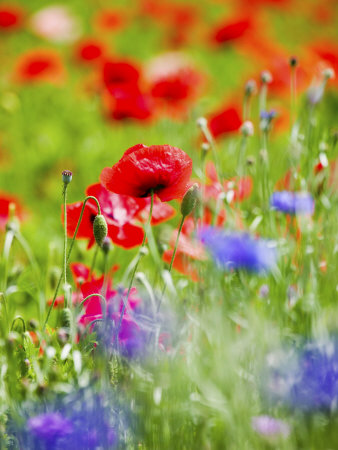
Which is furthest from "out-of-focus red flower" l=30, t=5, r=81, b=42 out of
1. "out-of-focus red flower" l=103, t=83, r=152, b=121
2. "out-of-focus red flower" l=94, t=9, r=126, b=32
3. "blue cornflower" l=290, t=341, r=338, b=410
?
"blue cornflower" l=290, t=341, r=338, b=410

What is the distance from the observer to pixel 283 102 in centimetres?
257

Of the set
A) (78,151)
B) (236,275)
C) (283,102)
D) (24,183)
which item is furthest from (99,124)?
(236,275)

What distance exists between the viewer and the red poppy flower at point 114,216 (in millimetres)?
852

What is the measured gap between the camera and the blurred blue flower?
61 centimetres

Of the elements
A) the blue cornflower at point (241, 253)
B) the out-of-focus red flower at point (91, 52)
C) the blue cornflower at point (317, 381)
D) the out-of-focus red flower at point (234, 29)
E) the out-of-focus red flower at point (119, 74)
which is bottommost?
the blue cornflower at point (317, 381)

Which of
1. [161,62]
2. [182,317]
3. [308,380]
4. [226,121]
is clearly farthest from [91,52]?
[308,380]

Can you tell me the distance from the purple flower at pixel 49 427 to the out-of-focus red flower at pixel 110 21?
2278 millimetres

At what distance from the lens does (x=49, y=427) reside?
563 mm

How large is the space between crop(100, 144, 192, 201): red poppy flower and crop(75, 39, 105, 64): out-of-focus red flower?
4.87ft

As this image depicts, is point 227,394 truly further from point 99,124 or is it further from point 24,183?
point 99,124

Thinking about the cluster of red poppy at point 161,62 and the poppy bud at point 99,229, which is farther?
the cluster of red poppy at point 161,62

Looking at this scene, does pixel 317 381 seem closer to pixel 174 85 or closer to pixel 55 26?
pixel 174 85

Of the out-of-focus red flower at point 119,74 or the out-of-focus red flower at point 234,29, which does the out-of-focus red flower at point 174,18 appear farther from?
the out-of-focus red flower at point 119,74

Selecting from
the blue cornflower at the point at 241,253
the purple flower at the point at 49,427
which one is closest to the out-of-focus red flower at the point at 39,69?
the blue cornflower at the point at 241,253
